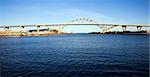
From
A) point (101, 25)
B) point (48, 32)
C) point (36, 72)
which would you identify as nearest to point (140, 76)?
point (36, 72)

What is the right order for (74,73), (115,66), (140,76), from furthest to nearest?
(115,66), (74,73), (140,76)

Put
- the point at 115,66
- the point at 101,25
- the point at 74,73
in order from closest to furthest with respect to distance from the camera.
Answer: the point at 74,73 → the point at 115,66 → the point at 101,25

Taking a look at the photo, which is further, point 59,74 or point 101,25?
point 101,25

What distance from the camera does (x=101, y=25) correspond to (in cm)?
12075

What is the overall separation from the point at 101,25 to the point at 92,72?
4244 inches

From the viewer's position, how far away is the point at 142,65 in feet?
53.0

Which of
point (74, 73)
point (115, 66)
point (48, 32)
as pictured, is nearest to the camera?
point (74, 73)

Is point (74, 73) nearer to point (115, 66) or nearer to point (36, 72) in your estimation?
point (36, 72)

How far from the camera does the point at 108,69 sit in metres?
14.9

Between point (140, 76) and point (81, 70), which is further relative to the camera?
point (81, 70)

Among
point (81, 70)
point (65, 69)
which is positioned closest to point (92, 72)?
point (81, 70)

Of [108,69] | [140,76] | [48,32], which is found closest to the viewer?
[140,76]

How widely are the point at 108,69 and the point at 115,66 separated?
125cm

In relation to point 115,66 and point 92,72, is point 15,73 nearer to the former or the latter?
point 92,72
